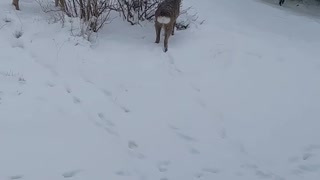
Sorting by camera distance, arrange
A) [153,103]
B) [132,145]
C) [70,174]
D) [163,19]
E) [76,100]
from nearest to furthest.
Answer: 1. [70,174]
2. [132,145]
3. [76,100]
4. [153,103]
5. [163,19]

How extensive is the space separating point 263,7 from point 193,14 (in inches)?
106

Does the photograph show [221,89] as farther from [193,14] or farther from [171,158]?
[193,14]

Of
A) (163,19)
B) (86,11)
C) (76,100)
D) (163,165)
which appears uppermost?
(163,19)

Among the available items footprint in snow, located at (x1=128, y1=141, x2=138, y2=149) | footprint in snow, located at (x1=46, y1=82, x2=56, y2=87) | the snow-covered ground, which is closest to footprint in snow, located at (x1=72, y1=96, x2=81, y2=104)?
the snow-covered ground

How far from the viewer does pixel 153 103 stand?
19.0 ft

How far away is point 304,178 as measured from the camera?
15.8 feet

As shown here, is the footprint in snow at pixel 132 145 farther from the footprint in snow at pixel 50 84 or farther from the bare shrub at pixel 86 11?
the bare shrub at pixel 86 11

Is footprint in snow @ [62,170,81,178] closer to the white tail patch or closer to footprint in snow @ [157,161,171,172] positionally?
footprint in snow @ [157,161,171,172]

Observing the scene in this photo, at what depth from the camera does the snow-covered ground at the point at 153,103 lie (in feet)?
15.2

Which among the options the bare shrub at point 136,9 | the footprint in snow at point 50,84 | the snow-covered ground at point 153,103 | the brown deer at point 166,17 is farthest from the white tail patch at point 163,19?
the footprint in snow at point 50,84

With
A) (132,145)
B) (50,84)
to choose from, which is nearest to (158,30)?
(50,84)

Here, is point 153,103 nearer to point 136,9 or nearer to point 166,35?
point 166,35

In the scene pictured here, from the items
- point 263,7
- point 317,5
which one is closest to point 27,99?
point 263,7

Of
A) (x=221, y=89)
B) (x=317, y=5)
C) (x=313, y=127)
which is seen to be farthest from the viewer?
(x=317, y=5)
